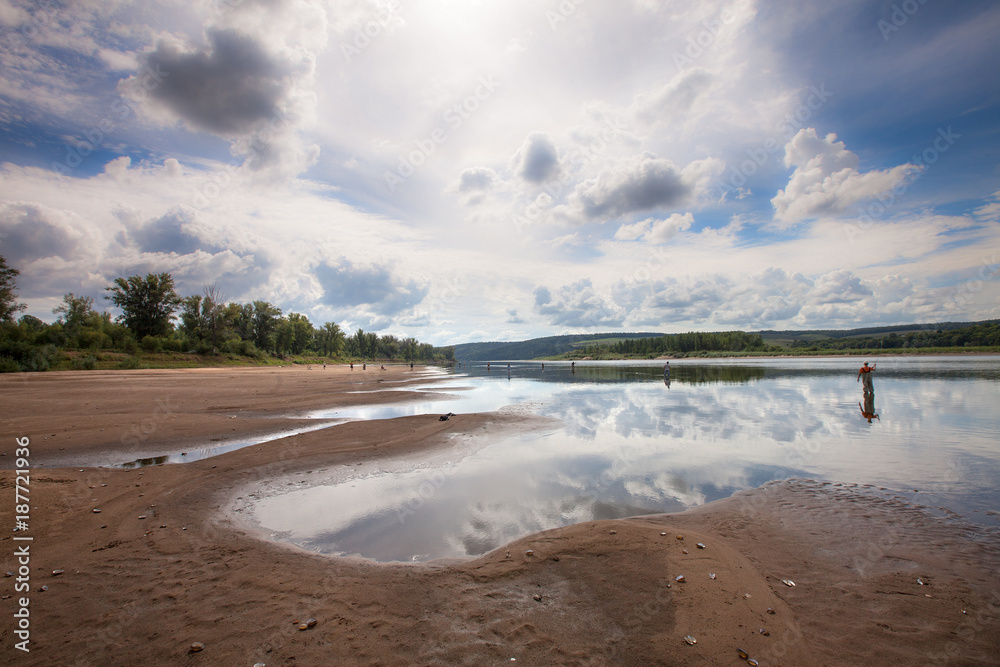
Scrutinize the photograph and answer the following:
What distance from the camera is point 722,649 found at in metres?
4.06

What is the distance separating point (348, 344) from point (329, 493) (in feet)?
593

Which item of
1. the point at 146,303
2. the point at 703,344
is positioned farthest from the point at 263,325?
the point at 703,344

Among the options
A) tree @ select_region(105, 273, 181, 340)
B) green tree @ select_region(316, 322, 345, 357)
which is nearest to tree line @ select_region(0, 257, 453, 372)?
tree @ select_region(105, 273, 181, 340)

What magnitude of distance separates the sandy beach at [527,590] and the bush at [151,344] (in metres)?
72.5

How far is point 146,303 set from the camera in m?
70.6

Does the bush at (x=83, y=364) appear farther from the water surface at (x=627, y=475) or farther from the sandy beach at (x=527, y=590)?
the sandy beach at (x=527, y=590)

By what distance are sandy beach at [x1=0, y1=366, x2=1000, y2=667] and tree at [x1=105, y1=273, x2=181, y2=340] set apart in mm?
81159

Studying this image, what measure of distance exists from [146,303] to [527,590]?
93746 mm

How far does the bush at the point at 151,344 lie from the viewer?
209ft

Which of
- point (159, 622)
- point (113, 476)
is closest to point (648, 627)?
point (159, 622)

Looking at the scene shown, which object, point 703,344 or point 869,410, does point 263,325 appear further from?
point 703,344

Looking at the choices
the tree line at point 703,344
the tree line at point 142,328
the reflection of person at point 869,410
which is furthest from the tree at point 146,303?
the tree line at point 703,344

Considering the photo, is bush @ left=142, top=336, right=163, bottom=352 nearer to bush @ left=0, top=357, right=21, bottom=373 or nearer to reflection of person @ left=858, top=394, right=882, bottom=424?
bush @ left=0, top=357, right=21, bottom=373

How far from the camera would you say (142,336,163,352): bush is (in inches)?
2504
